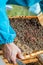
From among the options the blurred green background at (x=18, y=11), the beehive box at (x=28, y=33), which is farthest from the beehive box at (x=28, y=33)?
the blurred green background at (x=18, y=11)

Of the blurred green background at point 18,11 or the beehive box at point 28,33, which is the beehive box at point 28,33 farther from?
the blurred green background at point 18,11

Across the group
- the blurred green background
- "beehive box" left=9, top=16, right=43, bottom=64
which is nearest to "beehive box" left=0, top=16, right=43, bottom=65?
"beehive box" left=9, top=16, right=43, bottom=64

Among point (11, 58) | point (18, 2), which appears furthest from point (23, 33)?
point (11, 58)

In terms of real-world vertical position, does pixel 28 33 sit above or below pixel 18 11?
below

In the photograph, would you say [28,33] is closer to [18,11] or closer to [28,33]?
[28,33]

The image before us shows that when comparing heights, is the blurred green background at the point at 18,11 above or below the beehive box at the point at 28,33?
above

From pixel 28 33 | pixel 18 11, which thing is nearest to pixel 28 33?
pixel 28 33

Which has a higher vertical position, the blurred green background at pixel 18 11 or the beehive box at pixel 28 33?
the blurred green background at pixel 18 11

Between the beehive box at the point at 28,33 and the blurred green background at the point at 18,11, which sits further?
the blurred green background at the point at 18,11

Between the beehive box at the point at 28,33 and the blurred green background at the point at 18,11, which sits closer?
the beehive box at the point at 28,33

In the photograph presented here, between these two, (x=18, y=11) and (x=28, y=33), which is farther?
(x=18, y=11)

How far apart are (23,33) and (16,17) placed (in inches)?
10.0

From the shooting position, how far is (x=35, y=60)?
131 centimetres

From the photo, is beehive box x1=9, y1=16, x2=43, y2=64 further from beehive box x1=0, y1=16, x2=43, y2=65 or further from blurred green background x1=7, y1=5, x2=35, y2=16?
blurred green background x1=7, y1=5, x2=35, y2=16
